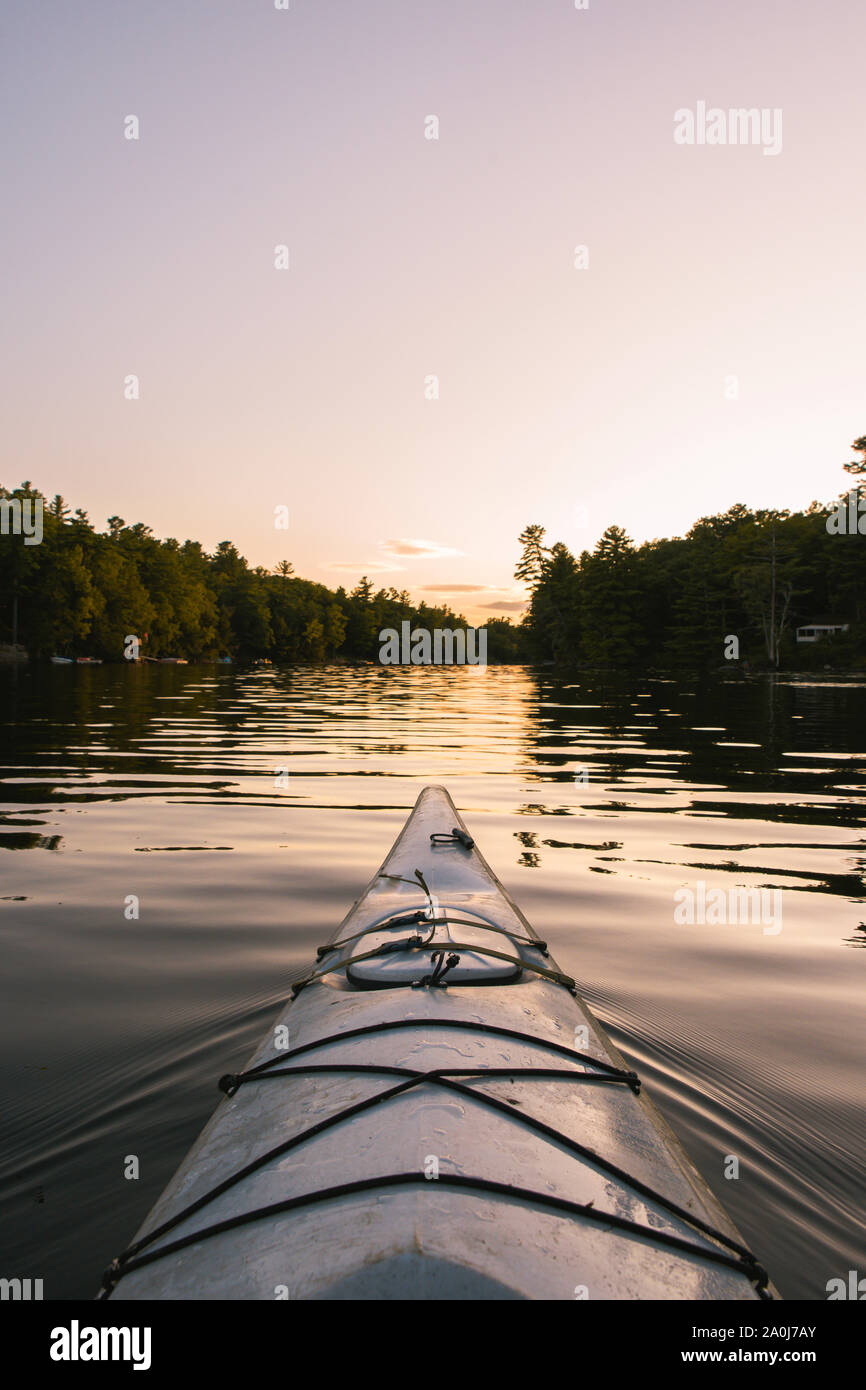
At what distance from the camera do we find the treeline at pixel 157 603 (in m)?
78.3

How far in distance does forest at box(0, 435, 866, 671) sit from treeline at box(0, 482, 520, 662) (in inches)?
8.0

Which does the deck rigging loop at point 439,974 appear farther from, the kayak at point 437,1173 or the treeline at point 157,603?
the treeline at point 157,603

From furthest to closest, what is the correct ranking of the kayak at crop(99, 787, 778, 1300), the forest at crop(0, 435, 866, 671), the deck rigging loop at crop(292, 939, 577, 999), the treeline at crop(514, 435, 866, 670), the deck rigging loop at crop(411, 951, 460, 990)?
the forest at crop(0, 435, 866, 671) → the treeline at crop(514, 435, 866, 670) → the deck rigging loop at crop(292, 939, 577, 999) → the deck rigging loop at crop(411, 951, 460, 990) → the kayak at crop(99, 787, 778, 1300)

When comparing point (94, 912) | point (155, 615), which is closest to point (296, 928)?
point (94, 912)

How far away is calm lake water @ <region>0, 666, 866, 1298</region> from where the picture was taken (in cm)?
277

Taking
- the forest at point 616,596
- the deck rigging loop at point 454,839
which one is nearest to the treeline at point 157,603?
the forest at point 616,596

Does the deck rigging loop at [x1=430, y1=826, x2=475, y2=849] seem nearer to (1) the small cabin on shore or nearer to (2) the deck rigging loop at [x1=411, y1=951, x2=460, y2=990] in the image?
(2) the deck rigging loop at [x1=411, y1=951, x2=460, y2=990]

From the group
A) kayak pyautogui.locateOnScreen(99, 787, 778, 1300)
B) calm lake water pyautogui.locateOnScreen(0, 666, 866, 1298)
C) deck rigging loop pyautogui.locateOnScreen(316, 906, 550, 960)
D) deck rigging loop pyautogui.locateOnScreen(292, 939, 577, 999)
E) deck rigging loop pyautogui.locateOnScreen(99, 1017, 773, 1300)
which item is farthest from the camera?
deck rigging loop pyautogui.locateOnScreen(316, 906, 550, 960)

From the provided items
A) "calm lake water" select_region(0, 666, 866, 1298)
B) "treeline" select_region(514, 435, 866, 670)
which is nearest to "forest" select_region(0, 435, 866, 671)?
"treeline" select_region(514, 435, 866, 670)

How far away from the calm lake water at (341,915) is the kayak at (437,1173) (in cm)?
60

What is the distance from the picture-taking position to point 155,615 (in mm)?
96188

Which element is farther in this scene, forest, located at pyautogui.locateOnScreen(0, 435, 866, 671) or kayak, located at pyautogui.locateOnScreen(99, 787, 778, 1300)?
forest, located at pyautogui.locateOnScreen(0, 435, 866, 671)

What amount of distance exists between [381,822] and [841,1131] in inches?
250
